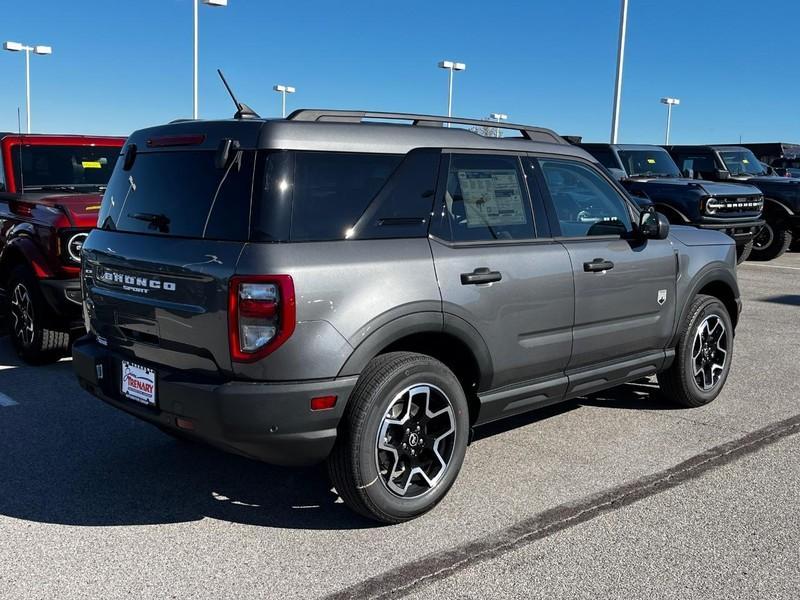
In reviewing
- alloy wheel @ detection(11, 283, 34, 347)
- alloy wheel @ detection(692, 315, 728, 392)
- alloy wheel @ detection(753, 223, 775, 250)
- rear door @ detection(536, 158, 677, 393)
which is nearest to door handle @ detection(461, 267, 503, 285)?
rear door @ detection(536, 158, 677, 393)

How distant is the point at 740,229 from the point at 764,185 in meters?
2.54

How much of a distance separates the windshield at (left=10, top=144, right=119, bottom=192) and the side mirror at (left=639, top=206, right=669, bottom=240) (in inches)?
194

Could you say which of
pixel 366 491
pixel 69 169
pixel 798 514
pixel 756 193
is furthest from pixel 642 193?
pixel 366 491

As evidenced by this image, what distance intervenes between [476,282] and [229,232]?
121 centimetres

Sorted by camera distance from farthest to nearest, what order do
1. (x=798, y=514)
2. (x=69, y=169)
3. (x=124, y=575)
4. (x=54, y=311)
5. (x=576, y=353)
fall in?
(x=69, y=169) < (x=54, y=311) < (x=576, y=353) < (x=798, y=514) < (x=124, y=575)

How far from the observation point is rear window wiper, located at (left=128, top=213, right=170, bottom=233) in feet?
12.4

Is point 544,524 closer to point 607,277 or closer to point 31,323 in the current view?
point 607,277

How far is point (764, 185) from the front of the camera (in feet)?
50.3

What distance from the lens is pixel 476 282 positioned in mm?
3975

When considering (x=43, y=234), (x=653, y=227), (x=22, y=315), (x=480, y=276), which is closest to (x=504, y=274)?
(x=480, y=276)

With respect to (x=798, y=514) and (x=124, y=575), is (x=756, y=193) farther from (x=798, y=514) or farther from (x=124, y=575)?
(x=124, y=575)

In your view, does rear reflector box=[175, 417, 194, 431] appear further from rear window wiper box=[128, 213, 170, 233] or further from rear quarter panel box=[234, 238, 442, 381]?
rear window wiper box=[128, 213, 170, 233]

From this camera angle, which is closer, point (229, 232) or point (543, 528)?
point (229, 232)

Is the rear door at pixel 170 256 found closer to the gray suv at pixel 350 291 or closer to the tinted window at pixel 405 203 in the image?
the gray suv at pixel 350 291
